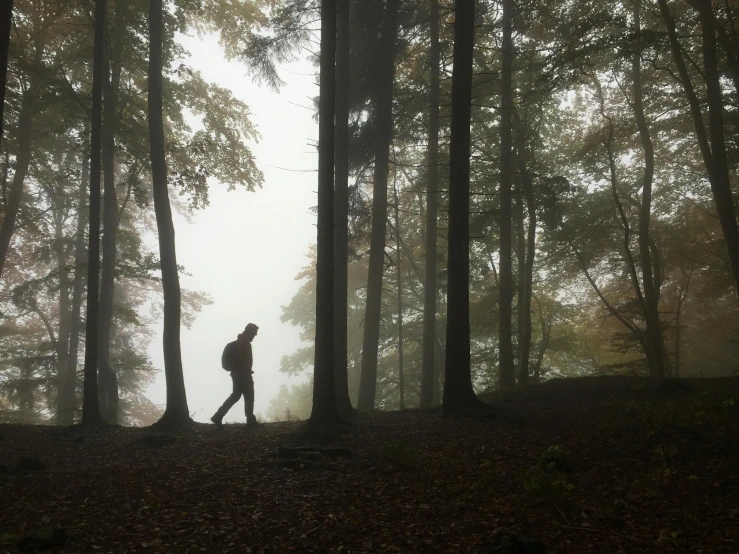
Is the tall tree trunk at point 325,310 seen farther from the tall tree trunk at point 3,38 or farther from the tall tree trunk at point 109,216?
the tall tree trunk at point 109,216

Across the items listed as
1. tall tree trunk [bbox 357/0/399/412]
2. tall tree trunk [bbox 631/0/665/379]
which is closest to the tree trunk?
tall tree trunk [bbox 357/0/399/412]

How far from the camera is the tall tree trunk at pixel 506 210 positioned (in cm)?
1327

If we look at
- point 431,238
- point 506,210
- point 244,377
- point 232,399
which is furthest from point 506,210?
point 232,399

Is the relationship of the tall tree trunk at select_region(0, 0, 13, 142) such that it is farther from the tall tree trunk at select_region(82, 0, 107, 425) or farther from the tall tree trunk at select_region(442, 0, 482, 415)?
the tall tree trunk at select_region(442, 0, 482, 415)

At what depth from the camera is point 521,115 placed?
15.3m

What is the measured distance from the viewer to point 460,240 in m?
8.51

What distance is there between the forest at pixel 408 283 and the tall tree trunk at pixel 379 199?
8 cm

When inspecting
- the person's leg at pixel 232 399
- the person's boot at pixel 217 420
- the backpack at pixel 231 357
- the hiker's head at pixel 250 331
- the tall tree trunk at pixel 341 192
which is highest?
the tall tree trunk at pixel 341 192

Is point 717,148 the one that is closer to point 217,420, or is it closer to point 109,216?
point 217,420

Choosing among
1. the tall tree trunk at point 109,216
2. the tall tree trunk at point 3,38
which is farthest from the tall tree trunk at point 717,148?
the tall tree trunk at point 109,216

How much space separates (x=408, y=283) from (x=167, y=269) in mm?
14834

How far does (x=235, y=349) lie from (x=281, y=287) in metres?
171

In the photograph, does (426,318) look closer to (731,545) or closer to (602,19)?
(602,19)

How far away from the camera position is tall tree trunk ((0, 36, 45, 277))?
13.3 metres
